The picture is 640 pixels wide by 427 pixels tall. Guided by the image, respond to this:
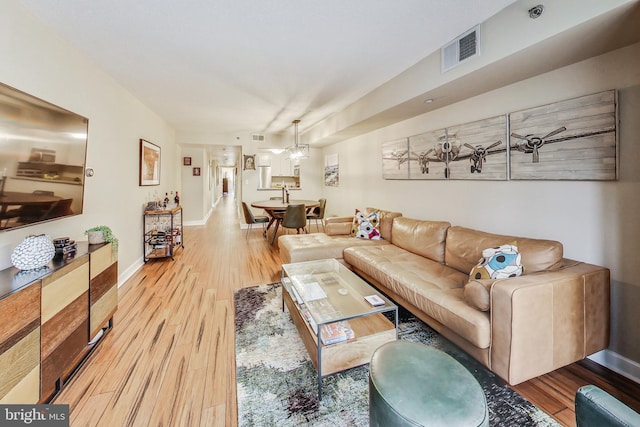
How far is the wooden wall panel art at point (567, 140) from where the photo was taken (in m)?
1.81

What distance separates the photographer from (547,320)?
1587 mm

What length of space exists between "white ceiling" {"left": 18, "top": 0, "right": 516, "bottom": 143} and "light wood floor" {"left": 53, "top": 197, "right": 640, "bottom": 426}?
8.25ft

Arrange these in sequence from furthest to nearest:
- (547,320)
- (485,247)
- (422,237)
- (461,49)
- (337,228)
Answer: (337,228) → (422,237) → (485,247) → (461,49) → (547,320)

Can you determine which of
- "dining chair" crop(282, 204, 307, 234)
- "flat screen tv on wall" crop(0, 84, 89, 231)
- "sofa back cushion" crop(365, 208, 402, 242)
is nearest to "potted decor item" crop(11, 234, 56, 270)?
"flat screen tv on wall" crop(0, 84, 89, 231)

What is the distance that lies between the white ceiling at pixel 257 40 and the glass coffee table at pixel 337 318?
7.05ft

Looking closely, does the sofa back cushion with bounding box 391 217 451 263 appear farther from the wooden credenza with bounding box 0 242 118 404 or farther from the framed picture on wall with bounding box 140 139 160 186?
the framed picture on wall with bounding box 140 139 160 186

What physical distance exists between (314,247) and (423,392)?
2.40 meters

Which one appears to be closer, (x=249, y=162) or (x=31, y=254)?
(x=31, y=254)

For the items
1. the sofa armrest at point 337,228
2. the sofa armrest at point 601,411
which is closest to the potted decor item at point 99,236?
the sofa armrest at point 337,228

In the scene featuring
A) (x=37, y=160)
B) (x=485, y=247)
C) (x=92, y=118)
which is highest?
(x=92, y=118)

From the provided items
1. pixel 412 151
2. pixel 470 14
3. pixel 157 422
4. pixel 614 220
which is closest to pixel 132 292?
pixel 157 422

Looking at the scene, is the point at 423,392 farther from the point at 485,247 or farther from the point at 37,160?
the point at 37,160

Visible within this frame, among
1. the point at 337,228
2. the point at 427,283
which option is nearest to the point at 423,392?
the point at 427,283

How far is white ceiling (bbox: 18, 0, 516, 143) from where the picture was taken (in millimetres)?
1854
